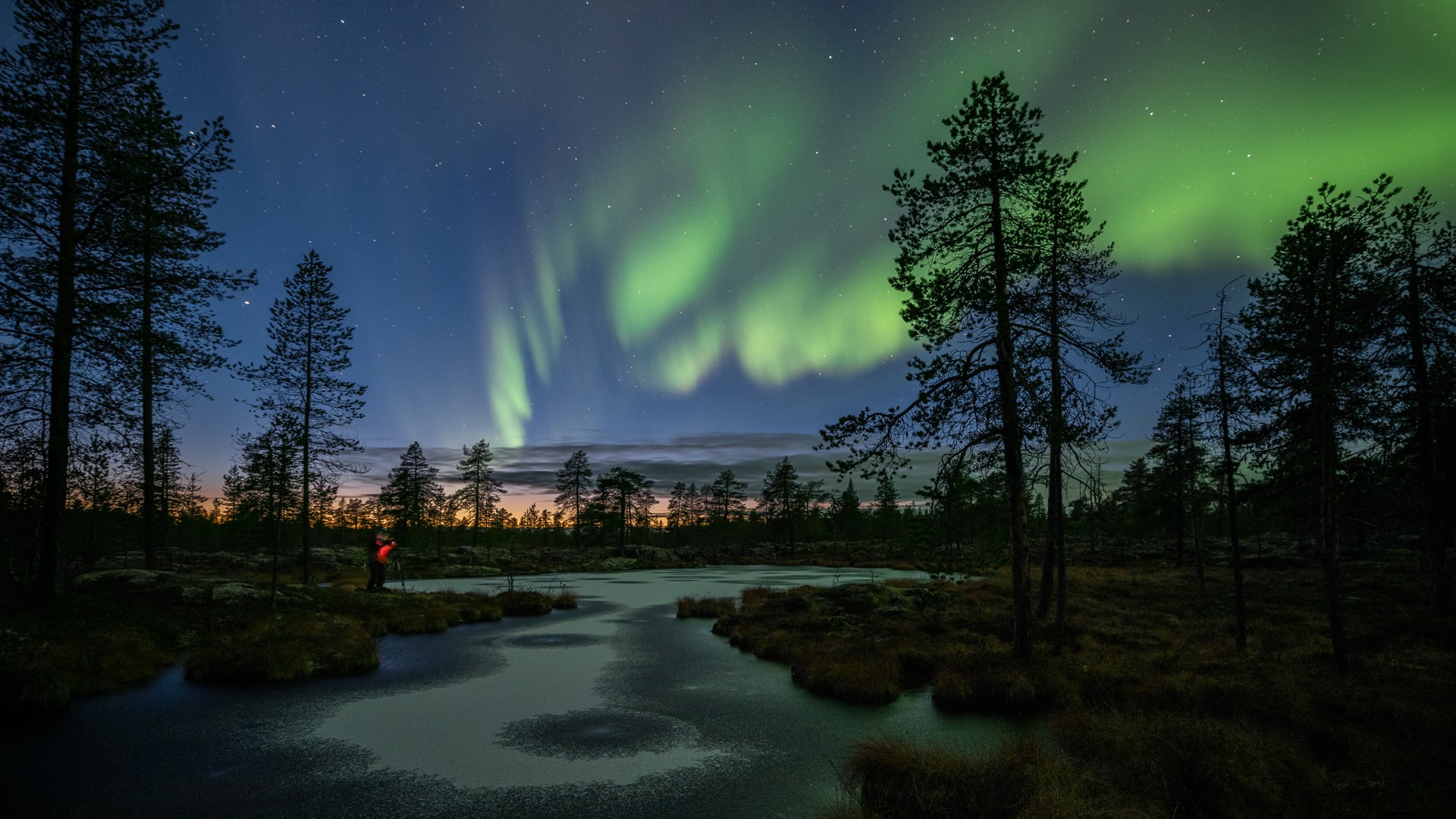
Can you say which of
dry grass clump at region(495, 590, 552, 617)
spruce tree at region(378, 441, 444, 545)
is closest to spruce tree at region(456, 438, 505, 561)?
spruce tree at region(378, 441, 444, 545)

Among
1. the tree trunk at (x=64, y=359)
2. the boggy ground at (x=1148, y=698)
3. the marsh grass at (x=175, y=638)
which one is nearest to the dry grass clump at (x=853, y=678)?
the boggy ground at (x=1148, y=698)

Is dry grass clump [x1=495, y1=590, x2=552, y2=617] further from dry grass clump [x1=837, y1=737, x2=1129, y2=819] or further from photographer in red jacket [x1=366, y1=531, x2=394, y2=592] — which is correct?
dry grass clump [x1=837, y1=737, x2=1129, y2=819]

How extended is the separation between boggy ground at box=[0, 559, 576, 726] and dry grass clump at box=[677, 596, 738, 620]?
455 inches

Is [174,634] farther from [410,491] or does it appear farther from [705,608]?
[410,491]

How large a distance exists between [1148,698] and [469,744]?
14.2 m

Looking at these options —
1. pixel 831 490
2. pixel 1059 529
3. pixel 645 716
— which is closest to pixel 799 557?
pixel 831 490

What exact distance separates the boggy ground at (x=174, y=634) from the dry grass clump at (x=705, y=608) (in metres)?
11.6

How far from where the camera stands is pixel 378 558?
3303cm

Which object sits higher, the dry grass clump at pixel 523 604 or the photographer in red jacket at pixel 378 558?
the photographer in red jacket at pixel 378 558

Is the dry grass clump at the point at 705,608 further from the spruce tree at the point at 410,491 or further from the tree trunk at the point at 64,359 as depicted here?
the spruce tree at the point at 410,491

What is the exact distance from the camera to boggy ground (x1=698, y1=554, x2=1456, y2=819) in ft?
23.7

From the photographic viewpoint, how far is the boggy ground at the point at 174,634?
1251cm

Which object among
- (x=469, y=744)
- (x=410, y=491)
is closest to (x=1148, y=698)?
(x=469, y=744)

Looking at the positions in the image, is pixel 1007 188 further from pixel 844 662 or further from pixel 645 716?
pixel 645 716
